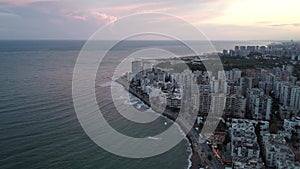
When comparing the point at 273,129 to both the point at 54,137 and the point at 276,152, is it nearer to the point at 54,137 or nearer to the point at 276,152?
the point at 276,152

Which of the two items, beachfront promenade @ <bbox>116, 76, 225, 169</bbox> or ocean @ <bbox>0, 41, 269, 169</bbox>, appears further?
beachfront promenade @ <bbox>116, 76, 225, 169</bbox>

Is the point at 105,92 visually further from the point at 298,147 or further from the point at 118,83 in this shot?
the point at 298,147

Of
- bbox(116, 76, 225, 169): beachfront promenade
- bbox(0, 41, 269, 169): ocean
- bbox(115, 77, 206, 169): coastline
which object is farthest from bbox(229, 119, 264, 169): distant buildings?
bbox(0, 41, 269, 169): ocean

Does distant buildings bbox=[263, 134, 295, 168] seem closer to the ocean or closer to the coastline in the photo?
the coastline

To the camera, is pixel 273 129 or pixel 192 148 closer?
pixel 192 148

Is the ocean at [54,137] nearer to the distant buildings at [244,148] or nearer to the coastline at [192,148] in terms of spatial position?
the coastline at [192,148]

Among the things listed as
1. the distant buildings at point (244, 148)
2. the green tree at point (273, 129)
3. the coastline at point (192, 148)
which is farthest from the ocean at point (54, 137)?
the green tree at point (273, 129)

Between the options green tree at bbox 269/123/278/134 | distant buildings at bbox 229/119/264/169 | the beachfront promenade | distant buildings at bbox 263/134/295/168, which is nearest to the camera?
distant buildings at bbox 229/119/264/169

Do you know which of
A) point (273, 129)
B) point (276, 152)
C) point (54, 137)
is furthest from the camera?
point (273, 129)

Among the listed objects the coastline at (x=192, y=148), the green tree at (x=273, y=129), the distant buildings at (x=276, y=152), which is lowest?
the coastline at (x=192, y=148)

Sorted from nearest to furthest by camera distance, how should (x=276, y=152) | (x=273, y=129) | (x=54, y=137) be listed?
1. (x=276, y=152)
2. (x=54, y=137)
3. (x=273, y=129)

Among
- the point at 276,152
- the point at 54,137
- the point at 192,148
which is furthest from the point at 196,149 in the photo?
the point at 54,137
